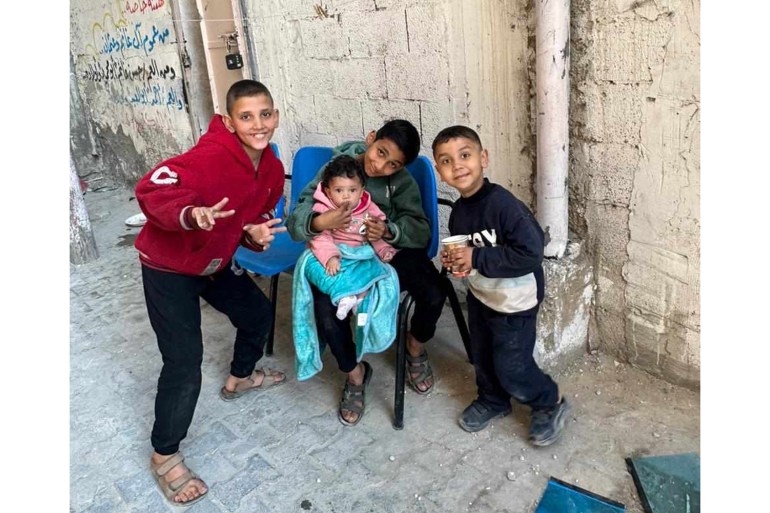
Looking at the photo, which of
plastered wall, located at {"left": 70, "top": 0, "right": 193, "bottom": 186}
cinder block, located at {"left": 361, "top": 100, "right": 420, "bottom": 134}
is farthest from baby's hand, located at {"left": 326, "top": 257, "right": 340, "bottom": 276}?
plastered wall, located at {"left": 70, "top": 0, "right": 193, "bottom": 186}

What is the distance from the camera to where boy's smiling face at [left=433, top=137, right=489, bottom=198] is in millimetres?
2104

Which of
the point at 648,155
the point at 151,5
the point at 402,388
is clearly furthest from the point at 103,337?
the point at 151,5

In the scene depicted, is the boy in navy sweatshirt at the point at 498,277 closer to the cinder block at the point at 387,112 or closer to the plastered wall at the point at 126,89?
the cinder block at the point at 387,112

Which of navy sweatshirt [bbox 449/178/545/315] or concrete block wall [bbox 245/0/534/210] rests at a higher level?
concrete block wall [bbox 245/0/534/210]

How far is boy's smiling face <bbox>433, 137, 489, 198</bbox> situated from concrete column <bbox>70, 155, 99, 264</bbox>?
12.9ft

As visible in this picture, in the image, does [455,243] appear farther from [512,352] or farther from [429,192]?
[429,192]

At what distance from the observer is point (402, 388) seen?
2.50 meters

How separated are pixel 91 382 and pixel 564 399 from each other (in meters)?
2.46

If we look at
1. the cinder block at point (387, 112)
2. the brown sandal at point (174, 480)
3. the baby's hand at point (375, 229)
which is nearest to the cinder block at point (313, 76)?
the cinder block at point (387, 112)

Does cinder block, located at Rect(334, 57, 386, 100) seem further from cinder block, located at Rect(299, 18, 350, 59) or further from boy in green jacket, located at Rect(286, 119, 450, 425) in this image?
boy in green jacket, located at Rect(286, 119, 450, 425)

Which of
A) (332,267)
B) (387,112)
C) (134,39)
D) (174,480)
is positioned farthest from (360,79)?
(134,39)

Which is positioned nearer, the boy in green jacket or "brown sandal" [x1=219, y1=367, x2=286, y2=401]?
the boy in green jacket

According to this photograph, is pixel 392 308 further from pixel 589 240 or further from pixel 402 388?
pixel 589 240

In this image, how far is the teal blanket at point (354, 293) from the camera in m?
2.41
